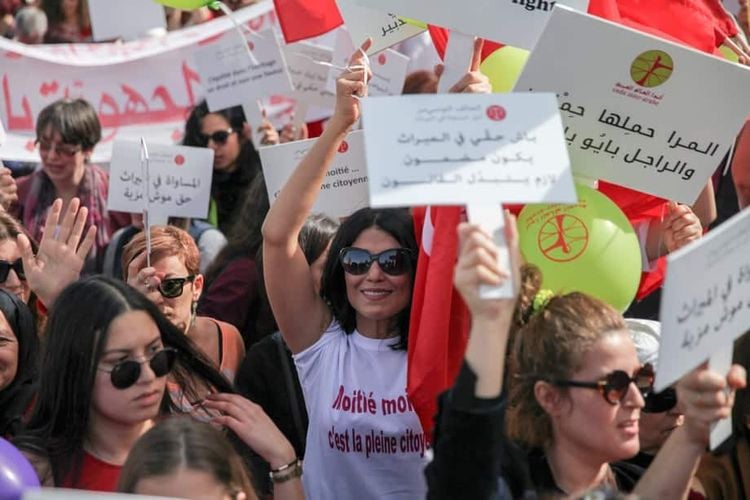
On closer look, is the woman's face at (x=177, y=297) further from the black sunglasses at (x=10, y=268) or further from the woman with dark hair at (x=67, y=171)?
the woman with dark hair at (x=67, y=171)

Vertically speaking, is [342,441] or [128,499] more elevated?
[128,499]

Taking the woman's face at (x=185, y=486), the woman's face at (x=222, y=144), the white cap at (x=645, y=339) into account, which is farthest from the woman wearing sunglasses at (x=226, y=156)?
the woman's face at (x=185, y=486)

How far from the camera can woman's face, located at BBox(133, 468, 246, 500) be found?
3020 millimetres

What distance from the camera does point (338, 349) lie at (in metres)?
4.04

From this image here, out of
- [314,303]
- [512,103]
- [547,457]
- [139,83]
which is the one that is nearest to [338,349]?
[314,303]

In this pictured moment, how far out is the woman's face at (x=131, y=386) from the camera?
3.50 m

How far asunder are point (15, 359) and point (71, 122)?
2.50 metres

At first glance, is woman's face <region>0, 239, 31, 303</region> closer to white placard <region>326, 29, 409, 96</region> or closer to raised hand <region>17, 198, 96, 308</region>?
raised hand <region>17, 198, 96, 308</region>

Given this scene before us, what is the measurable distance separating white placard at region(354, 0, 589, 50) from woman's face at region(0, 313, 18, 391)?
1.37m

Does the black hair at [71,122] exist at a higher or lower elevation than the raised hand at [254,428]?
higher

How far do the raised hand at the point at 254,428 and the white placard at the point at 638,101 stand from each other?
3.50ft

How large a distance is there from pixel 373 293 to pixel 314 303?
7.6 inches

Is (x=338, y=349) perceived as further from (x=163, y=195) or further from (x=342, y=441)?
(x=163, y=195)

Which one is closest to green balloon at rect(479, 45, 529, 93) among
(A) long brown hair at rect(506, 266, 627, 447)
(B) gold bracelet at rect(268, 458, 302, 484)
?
(A) long brown hair at rect(506, 266, 627, 447)
